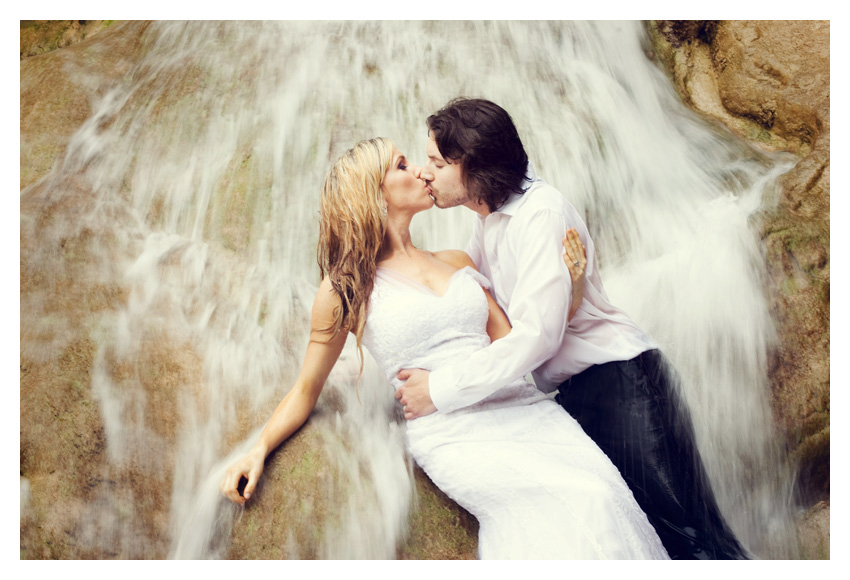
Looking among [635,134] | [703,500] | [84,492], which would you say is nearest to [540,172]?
[635,134]

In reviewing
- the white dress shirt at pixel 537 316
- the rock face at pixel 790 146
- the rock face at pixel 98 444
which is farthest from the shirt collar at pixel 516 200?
the rock face at pixel 790 146

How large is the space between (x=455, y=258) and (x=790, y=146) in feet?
5.79

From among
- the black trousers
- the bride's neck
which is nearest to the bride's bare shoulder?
the bride's neck

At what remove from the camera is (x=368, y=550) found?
2.45m

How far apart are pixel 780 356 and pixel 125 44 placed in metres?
3.14

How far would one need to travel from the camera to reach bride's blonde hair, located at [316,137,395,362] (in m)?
2.43

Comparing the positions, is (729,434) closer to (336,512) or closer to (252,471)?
(336,512)

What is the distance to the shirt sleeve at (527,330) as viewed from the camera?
90.0 inches

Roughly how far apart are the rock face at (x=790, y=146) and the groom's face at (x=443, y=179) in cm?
134

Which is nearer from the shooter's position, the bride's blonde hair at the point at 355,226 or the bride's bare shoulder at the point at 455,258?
the bride's blonde hair at the point at 355,226

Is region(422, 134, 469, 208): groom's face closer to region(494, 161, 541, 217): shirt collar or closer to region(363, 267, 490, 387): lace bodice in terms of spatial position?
region(494, 161, 541, 217): shirt collar

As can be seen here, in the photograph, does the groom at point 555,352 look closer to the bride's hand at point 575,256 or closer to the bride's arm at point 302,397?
the bride's hand at point 575,256

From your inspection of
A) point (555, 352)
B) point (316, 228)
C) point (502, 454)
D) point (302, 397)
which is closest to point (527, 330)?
point (555, 352)

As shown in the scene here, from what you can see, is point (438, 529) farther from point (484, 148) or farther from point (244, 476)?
point (484, 148)
